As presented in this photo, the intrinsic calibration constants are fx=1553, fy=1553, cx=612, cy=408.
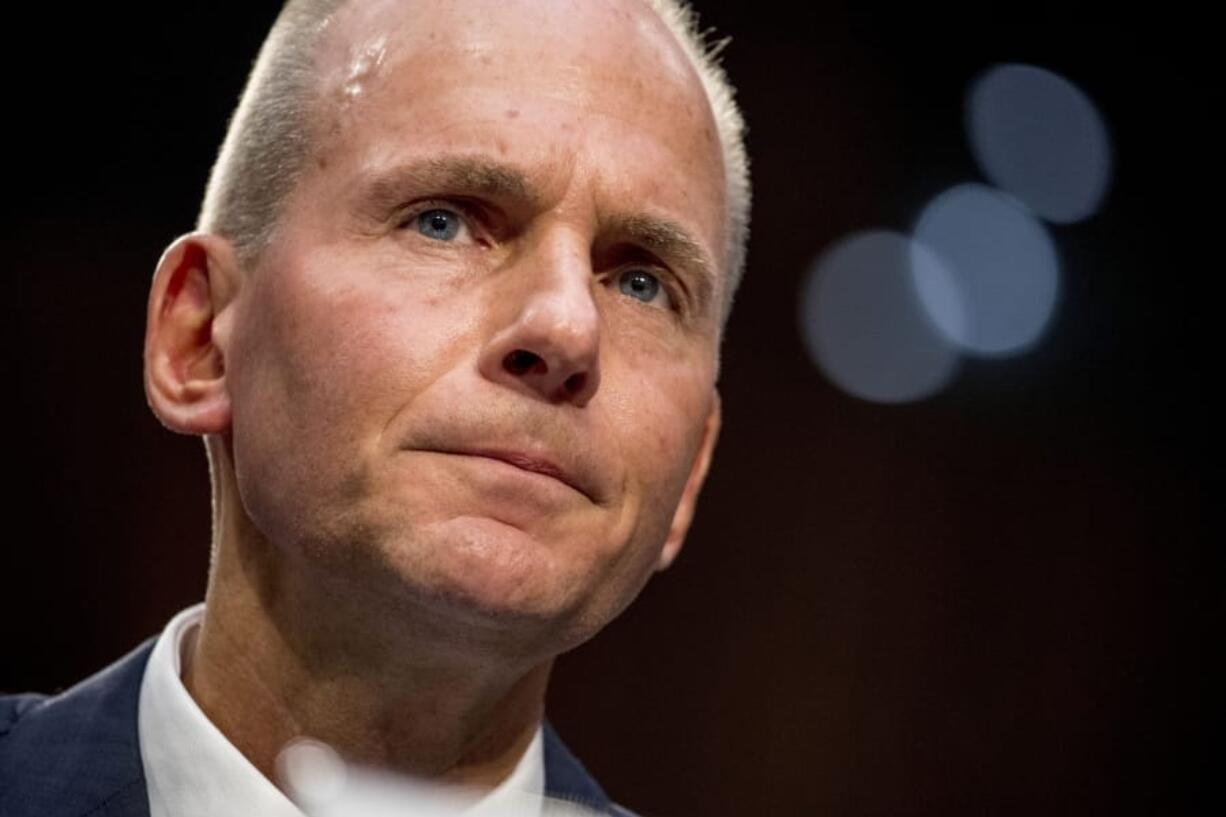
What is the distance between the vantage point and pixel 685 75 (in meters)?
1.67

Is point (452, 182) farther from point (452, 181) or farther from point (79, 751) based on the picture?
point (79, 751)

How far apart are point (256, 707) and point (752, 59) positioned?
76.8 inches

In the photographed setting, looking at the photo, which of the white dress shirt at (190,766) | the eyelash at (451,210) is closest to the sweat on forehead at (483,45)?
the eyelash at (451,210)

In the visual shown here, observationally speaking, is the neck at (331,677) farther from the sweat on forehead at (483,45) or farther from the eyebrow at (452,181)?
the sweat on forehead at (483,45)

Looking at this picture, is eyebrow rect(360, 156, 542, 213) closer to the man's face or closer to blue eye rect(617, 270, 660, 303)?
the man's face

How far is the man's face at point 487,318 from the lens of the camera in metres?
1.37

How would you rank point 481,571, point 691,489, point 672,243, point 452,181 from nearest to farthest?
point 481,571
point 452,181
point 672,243
point 691,489

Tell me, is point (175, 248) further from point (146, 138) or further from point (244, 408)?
point (146, 138)

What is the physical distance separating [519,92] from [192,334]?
44 cm

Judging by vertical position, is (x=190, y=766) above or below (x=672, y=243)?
below

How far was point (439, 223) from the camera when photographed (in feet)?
4.87

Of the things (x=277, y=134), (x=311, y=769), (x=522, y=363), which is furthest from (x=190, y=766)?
(x=277, y=134)

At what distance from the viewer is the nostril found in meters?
1.39

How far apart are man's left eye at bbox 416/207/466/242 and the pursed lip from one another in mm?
239
